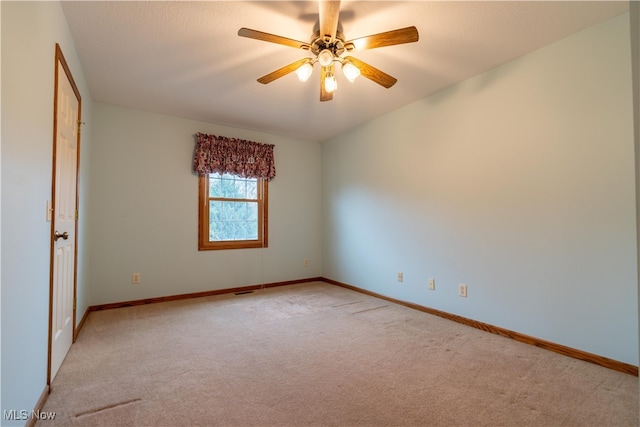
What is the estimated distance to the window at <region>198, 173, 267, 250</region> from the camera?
4.19 metres

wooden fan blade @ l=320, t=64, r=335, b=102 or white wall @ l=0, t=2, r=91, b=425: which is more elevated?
wooden fan blade @ l=320, t=64, r=335, b=102

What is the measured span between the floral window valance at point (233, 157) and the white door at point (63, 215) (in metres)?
1.55

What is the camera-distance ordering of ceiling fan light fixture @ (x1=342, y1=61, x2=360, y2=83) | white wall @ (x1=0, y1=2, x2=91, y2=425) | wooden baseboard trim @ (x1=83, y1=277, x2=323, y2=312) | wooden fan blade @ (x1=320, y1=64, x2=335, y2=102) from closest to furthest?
white wall @ (x1=0, y1=2, x2=91, y2=425) < ceiling fan light fixture @ (x1=342, y1=61, x2=360, y2=83) < wooden fan blade @ (x1=320, y1=64, x2=335, y2=102) < wooden baseboard trim @ (x1=83, y1=277, x2=323, y2=312)

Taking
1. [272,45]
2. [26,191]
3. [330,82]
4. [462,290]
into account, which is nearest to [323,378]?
[462,290]

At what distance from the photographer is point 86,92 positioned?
300 cm

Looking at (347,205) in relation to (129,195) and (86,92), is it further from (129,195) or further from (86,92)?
(86,92)

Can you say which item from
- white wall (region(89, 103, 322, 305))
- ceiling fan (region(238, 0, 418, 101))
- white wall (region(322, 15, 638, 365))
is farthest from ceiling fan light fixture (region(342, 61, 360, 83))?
white wall (region(89, 103, 322, 305))

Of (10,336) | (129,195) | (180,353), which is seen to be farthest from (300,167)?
(10,336)

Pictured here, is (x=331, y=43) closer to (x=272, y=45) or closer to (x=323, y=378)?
(x=272, y=45)

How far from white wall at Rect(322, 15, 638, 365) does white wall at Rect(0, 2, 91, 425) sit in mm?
3206

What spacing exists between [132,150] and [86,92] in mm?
829

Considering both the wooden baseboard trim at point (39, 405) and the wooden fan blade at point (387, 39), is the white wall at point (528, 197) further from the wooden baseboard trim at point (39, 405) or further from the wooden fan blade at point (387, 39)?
the wooden baseboard trim at point (39, 405)

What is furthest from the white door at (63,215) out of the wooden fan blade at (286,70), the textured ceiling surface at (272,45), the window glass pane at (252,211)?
the window glass pane at (252,211)

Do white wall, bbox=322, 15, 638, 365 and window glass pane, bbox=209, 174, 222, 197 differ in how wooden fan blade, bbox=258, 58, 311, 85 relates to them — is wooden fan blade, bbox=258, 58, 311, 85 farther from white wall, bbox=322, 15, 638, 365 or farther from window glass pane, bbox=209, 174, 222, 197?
window glass pane, bbox=209, 174, 222, 197
